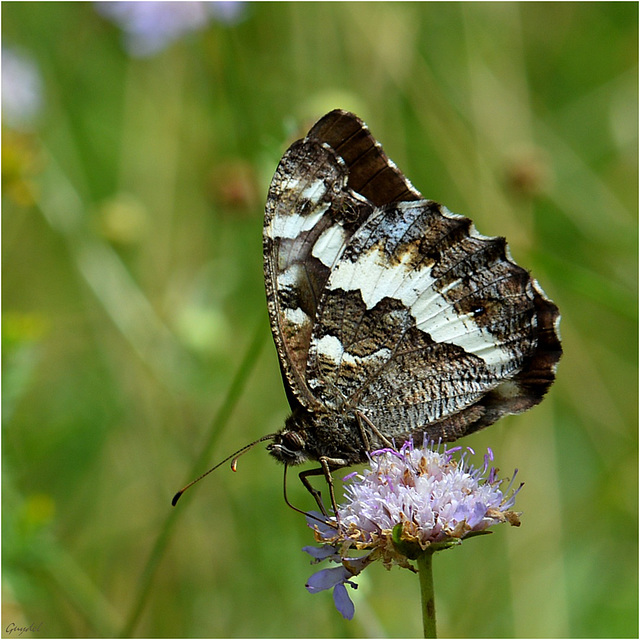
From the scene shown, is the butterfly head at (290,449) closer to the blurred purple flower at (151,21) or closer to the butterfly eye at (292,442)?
the butterfly eye at (292,442)

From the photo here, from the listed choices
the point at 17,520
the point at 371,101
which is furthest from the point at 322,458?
the point at 371,101

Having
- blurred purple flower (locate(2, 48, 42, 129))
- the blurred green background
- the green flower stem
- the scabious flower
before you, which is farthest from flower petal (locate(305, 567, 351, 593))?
blurred purple flower (locate(2, 48, 42, 129))

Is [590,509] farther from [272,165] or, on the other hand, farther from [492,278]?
[272,165]

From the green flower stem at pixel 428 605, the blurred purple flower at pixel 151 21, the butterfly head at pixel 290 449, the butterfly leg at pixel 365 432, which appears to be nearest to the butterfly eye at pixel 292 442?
the butterfly head at pixel 290 449

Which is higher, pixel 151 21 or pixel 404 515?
pixel 151 21

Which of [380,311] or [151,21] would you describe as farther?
[151,21]

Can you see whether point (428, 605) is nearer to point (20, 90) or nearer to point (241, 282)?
point (241, 282)


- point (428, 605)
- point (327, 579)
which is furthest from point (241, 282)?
point (428, 605)
